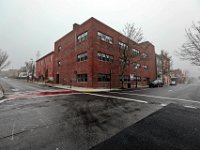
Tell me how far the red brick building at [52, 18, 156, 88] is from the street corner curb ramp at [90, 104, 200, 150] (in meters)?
16.6

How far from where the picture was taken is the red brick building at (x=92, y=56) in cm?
2288

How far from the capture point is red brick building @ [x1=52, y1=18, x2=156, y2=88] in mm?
22875

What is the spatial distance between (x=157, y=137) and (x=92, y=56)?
1970cm

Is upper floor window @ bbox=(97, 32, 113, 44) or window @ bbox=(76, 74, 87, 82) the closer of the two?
window @ bbox=(76, 74, 87, 82)

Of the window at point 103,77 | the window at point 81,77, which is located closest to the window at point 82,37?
the window at point 81,77

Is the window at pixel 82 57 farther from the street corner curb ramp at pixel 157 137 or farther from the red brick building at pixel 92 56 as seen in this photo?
the street corner curb ramp at pixel 157 137

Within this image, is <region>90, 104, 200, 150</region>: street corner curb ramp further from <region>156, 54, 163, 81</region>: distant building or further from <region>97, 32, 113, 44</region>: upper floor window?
<region>156, 54, 163, 81</region>: distant building

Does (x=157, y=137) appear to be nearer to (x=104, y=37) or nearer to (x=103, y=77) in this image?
(x=103, y=77)

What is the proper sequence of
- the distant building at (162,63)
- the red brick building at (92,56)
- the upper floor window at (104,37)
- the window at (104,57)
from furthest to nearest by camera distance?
the distant building at (162,63) < the upper floor window at (104,37) < the window at (104,57) < the red brick building at (92,56)

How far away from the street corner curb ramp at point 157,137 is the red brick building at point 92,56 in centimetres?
1658

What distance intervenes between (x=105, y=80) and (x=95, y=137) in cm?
2132

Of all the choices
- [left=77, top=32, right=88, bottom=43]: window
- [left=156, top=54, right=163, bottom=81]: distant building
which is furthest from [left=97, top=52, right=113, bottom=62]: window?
[left=156, top=54, right=163, bottom=81]: distant building

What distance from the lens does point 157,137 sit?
3.58 metres

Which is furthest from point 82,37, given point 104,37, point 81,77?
point 81,77
